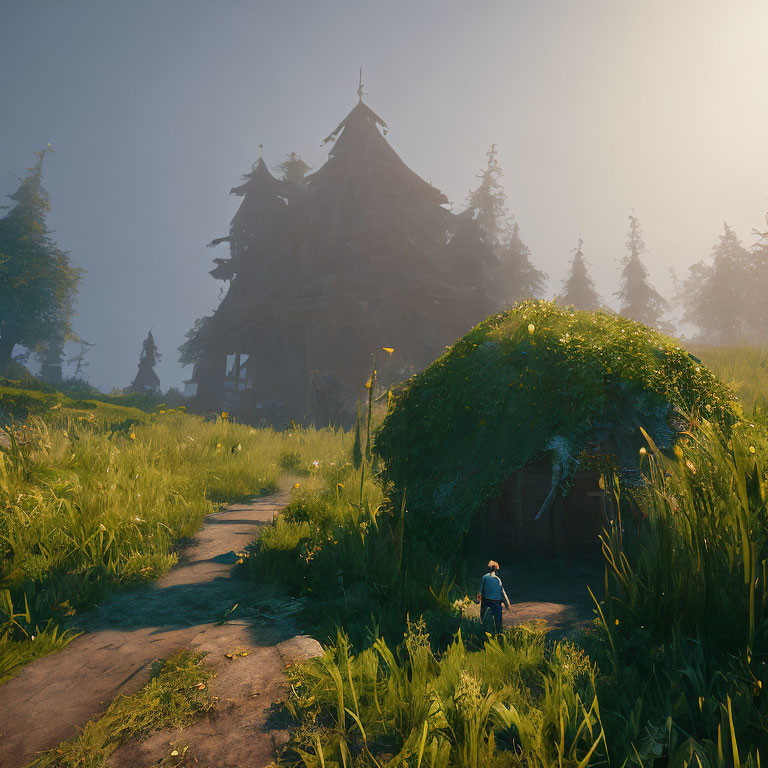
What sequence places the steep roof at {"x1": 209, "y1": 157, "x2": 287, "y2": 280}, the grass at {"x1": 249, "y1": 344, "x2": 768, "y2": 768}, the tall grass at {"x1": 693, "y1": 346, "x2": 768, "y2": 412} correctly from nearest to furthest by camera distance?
the grass at {"x1": 249, "y1": 344, "x2": 768, "y2": 768}
the tall grass at {"x1": 693, "y1": 346, "x2": 768, "y2": 412}
the steep roof at {"x1": 209, "y1": 157, "x2": 287, "y2": 280}

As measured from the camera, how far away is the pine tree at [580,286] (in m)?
35.5

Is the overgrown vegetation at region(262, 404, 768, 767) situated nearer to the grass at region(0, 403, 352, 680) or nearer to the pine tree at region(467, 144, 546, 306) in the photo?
the grass at region(0, 403, 352, 680)

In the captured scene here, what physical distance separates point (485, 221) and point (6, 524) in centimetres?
3384

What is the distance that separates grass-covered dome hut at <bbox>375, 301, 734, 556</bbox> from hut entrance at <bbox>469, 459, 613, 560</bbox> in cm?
1

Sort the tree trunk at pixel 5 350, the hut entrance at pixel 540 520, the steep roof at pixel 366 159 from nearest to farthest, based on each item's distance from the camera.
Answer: the hut entrance at pixel 540 520, the steep roof at pixel 366 159, the tree trunk at pixel 5 350

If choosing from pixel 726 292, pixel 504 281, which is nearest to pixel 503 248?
pixel 504 281

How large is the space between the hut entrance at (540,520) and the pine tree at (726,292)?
36072 mm

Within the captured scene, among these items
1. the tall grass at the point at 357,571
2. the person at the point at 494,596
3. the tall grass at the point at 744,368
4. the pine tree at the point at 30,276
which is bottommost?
the tall grass at the point at 357,571

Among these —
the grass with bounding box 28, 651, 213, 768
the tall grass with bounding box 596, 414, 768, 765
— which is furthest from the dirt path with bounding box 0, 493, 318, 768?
the tall grass with bounding box 596, 414, 768, 765

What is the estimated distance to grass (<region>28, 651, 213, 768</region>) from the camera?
6.64 ft

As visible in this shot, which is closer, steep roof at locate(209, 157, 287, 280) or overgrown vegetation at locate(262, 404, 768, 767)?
overgrown vegetation at locate(262, 404, 768, 767)

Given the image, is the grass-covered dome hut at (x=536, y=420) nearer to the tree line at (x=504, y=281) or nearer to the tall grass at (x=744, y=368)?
the tall grass at (x=744, y=368)

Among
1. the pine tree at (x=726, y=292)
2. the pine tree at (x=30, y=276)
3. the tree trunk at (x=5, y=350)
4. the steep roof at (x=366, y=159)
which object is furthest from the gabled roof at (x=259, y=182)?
the pine tree at (x=726, y=292)

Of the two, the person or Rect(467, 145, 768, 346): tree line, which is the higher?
Rect(467, 145, 768, 346): tree line
